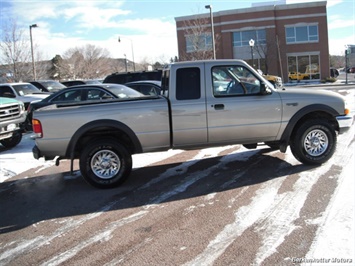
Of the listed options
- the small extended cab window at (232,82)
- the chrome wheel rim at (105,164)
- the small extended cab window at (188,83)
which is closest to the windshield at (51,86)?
the chrome wheel rim at (105,164)

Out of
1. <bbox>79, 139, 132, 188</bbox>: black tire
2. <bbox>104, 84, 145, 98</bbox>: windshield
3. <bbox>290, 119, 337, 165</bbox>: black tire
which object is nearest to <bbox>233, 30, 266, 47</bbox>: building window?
<bbox>104, 84, 145, 98</bbox>: windshield

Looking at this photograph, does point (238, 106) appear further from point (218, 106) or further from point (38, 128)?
point (38, 128)

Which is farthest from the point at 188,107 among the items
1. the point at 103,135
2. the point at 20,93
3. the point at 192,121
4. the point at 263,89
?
the point at 20,93

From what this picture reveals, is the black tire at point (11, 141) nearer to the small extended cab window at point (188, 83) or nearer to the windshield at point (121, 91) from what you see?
the windshield at point (121, 91)

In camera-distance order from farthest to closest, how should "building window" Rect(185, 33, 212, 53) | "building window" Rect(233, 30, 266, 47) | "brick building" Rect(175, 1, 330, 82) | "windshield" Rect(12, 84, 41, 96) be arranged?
"building window" Rect(233, 30, 266, 47) → "brick building" Rect(175, 1, 330, 82) → "building window" Rect(185, 33, 212, 53) → "windshield" Rect(12, 84, 41, 96)

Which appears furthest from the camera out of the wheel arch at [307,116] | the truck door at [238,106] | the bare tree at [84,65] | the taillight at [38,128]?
the bare tree at [84,65]

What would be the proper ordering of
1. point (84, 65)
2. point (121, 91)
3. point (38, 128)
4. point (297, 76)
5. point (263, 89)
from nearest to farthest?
point (38, 128)
point (263, 89)
point (121, 91)
point (297, 76)
point (84, 65)

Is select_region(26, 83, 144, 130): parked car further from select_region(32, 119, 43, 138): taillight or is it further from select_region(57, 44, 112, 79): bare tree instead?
select_region(57, 44, 112, 79): bare tree

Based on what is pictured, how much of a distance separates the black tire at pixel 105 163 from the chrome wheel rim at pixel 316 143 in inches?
122

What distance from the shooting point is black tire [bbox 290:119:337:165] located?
6.41 m

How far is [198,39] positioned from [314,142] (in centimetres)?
3273

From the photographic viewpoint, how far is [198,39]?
37.8 meters

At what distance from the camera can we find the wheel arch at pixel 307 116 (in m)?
6.34

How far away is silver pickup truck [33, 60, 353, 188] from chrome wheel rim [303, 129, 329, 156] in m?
0.02
